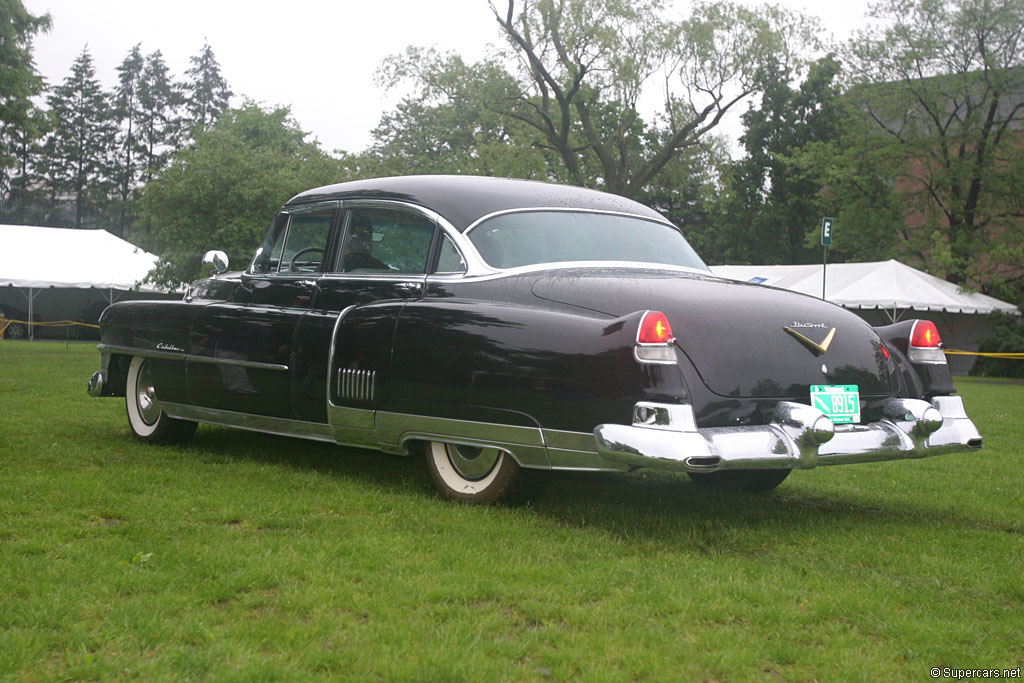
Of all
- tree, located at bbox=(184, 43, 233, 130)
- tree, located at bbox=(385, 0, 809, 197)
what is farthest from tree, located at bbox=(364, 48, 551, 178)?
tree, located at bbox=(184, 43, 233, 130)

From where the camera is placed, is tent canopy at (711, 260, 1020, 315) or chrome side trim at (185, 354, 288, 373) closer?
chrome side trim at (185, 354, 288, 373)

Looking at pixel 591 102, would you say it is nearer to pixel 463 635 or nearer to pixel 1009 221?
pixel 1009 221

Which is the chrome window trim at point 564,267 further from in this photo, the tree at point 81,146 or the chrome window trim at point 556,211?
the tree at point 81,146

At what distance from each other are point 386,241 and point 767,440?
2598 mm

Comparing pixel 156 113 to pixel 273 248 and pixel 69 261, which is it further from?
pixel 273 248

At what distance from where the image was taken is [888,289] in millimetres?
26922

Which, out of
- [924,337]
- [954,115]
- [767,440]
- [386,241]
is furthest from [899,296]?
[767,440]

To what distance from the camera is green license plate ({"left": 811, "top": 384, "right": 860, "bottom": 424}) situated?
15.5ft

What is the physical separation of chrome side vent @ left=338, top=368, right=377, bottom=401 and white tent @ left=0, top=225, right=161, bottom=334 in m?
25.8

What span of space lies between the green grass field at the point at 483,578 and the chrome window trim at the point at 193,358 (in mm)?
650

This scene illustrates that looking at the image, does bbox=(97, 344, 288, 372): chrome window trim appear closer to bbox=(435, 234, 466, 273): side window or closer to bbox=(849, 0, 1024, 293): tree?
bbox=(435, 234, 466, 273): side window

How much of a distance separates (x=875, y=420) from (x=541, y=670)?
270cm

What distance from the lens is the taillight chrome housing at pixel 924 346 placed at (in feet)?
17.7

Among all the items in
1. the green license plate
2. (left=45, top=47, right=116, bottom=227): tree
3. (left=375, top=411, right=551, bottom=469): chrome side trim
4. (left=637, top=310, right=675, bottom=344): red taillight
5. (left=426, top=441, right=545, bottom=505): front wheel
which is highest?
(left=45, top=47, right=116, bottom=227): tree
